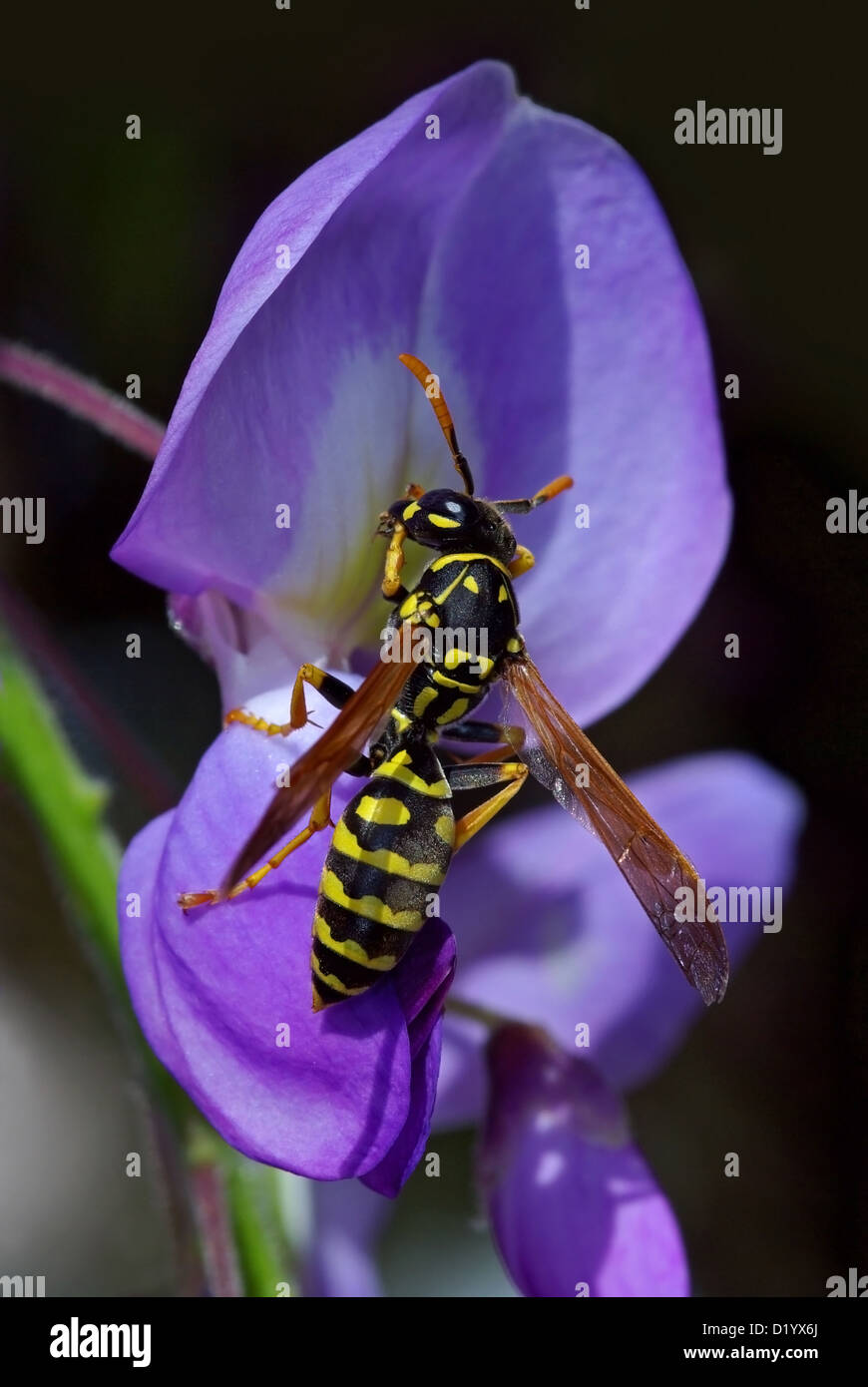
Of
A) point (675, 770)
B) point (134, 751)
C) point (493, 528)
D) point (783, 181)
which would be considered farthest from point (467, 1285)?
point (783, 181)

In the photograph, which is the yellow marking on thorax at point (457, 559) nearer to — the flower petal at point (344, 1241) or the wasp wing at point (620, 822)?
the wasp wing at point (620, 822)

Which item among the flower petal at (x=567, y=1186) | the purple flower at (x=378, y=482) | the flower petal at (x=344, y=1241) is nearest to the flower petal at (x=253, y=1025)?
the purple flower at (x=378, y=482)

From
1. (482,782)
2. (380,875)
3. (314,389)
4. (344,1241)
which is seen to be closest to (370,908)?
(380,875)

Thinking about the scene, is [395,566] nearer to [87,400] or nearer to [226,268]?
[87,400]

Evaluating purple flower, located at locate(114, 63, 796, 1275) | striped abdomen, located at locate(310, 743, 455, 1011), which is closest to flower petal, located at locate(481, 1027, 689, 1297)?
purple flower, located at locate(114, 63, 796, 1275)

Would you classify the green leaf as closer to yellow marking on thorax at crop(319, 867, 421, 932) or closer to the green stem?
the green stem

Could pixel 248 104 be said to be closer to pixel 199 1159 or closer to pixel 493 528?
pixel 493 528
